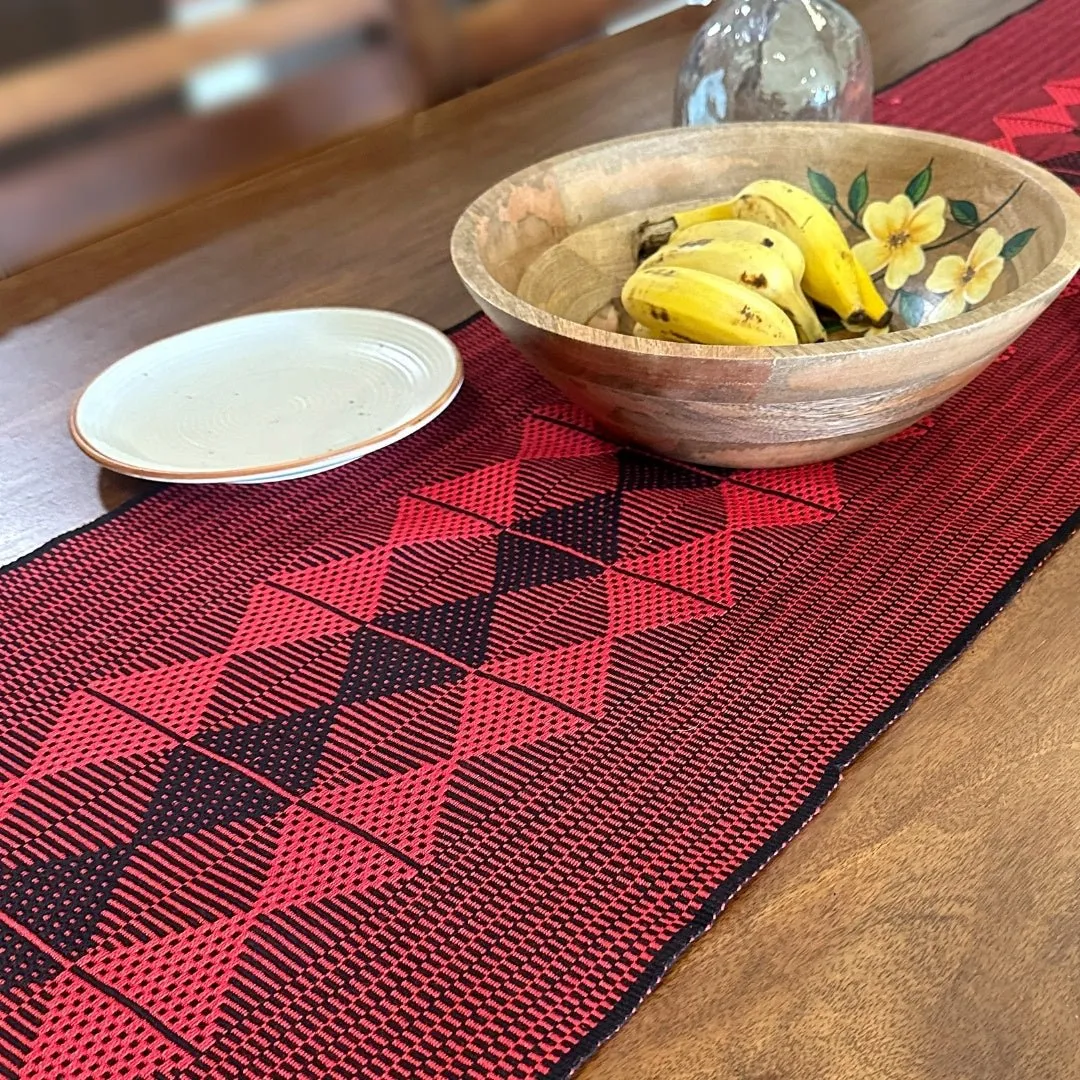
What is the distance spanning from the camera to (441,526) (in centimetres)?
60

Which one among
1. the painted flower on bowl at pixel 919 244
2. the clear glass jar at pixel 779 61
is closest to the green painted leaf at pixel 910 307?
the painted flower on bowl at pixel 919 244

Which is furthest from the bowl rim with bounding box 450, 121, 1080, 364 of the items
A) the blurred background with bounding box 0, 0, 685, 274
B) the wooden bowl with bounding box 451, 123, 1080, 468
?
the blurred background with bounding box 0, 0, 685, 274

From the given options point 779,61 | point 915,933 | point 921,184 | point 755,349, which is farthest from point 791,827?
point 779,61

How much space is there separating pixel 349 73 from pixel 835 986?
5.69 feet

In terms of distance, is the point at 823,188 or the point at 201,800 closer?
the point at 201,800

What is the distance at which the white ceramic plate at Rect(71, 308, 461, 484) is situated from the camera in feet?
2.02

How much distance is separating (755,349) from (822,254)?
155 mm

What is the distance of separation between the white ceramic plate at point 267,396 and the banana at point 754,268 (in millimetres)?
146

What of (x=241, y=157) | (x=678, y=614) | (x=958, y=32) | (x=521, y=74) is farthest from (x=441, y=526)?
(x=241, y=157)

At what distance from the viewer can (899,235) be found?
686 mm

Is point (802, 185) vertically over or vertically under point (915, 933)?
over

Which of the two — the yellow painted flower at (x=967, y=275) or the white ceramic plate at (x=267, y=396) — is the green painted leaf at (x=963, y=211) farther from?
the white ceramic plate at (x=267, y=396)

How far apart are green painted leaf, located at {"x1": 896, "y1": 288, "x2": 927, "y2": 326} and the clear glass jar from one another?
8.9 inches

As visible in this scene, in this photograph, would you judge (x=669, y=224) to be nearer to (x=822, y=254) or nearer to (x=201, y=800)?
(x=822, y=254)
